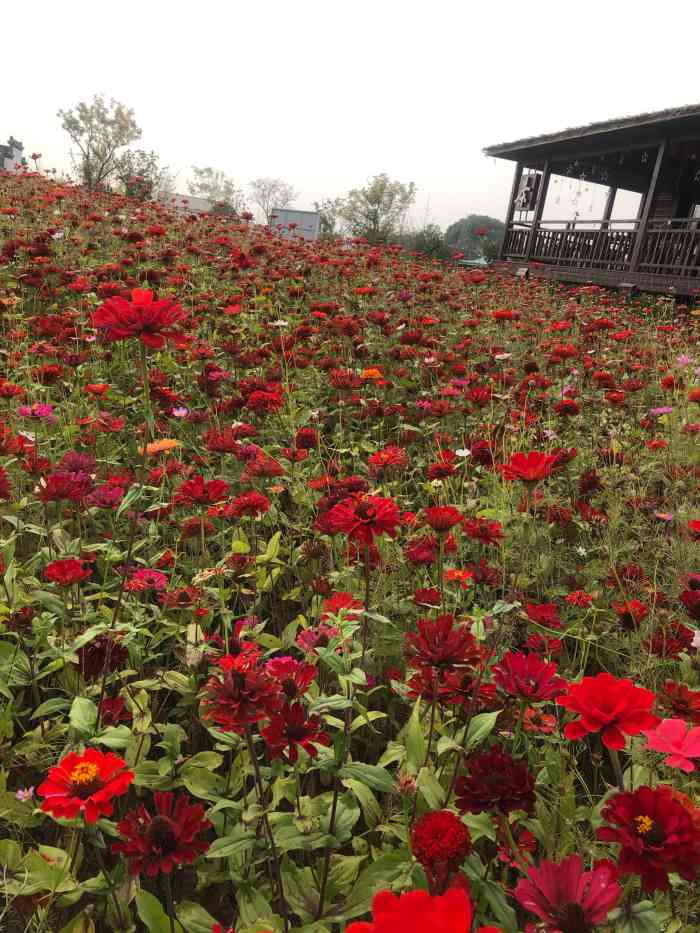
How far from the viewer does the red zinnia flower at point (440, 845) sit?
764 millimetres

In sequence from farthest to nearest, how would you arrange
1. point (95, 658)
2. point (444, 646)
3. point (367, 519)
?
1. point (95, 658)
2. point (367, 519)
3. point (444, 646)

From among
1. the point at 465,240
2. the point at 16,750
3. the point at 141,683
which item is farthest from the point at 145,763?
the point at 465,240

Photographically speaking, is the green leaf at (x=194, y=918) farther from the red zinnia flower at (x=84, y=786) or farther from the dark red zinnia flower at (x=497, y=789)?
the dark red zinnia flower at (x=497, y=789)

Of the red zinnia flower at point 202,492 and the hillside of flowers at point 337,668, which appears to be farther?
the red zinnia flower at point 202,492

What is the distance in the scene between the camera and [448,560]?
6.81ft

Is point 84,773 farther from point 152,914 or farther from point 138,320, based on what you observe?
point 138,320

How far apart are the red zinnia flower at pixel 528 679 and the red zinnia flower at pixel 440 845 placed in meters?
0.22

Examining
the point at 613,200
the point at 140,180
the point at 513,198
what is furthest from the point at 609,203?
the point at 140,180

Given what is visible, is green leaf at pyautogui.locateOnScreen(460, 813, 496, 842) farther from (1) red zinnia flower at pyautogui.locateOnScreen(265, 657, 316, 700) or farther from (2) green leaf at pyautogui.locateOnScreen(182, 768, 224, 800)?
(2) green leaf at pyautogui.locateOnScreen(182, 768, 224, 800)

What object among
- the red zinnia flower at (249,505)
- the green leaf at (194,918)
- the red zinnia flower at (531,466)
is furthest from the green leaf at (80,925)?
the red zinnia flower at (531,466)

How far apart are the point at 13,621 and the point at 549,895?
3.99ft

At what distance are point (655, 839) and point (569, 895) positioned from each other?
143 mm

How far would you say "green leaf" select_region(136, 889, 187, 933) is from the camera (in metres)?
0.99

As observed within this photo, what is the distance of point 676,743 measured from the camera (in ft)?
2.63
